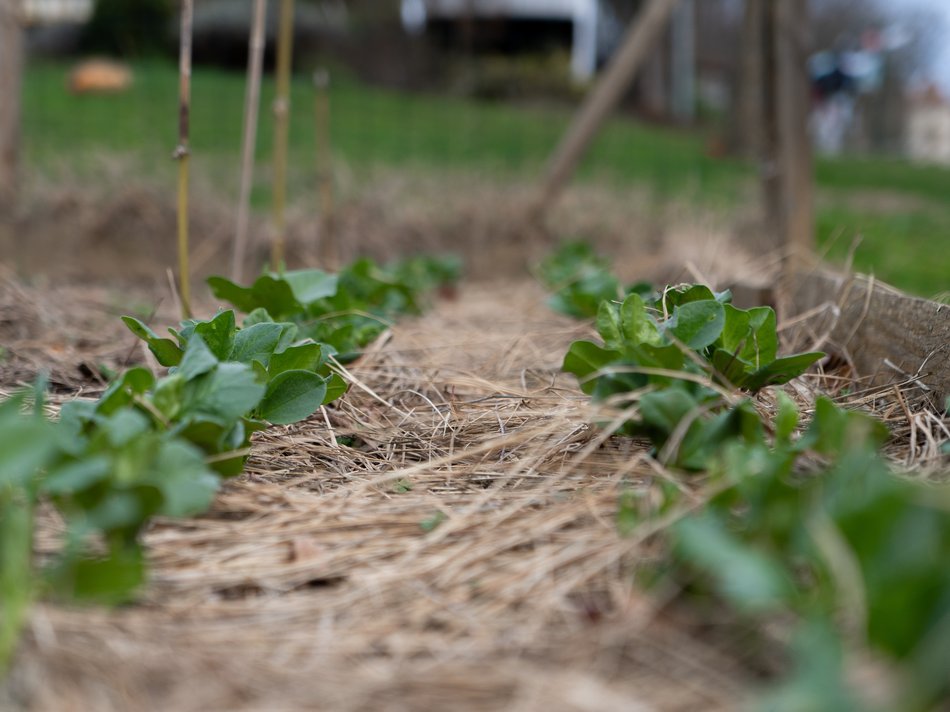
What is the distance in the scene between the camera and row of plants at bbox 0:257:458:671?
34.1 inches

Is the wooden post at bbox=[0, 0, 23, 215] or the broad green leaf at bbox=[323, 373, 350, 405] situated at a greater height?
the wooden post at bbox=[0, 0, 23, 215]

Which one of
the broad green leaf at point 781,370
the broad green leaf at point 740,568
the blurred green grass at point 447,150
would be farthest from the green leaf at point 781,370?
the blurred green grass at point 447,150

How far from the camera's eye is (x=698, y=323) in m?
1.35

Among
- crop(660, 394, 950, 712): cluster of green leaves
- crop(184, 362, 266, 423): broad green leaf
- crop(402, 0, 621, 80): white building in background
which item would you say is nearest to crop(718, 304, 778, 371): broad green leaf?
crop(660, 394, 950, 712): cluster of green leaves

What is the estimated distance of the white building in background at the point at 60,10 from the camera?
14.2 meters

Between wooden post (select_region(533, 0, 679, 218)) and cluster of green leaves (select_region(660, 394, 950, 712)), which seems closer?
cluster of green leaves (select_region(660, 394, 950, 712))

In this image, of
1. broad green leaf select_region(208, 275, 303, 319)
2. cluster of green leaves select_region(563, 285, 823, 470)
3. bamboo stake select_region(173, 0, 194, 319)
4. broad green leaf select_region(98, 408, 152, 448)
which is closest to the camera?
broad green leaf select_region(98, 408, 152, 448)

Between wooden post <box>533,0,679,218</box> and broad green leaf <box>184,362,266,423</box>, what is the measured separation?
350 centimetres

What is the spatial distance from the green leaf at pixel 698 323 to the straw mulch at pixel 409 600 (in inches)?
7.2

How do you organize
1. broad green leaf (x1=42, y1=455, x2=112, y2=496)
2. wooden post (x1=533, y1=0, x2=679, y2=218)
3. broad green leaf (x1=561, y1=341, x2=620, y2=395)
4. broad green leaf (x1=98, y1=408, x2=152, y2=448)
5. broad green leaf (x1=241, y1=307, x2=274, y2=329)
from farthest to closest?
wooden post (x1=533, y1=0, x2=679, y2=218), broad green leaf (x1=241, y1=307, x2=274, y2=329), broad green leaf (x1=561, y1=341, x2=620, y2=395), broad green leaf (x1=98, y1=408, x2=152, y2=448), broad green leaf (x1=42, y1=455, x2=112, y2=496)

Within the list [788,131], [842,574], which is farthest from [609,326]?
[788,131]

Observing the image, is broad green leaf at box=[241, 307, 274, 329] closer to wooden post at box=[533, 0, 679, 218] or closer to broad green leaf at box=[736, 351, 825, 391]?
broad green leaf at box=[736, 351, 825, 391]

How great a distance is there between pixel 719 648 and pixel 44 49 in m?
16.3

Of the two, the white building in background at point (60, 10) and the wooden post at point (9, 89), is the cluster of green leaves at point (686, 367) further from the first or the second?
the white building in background at point (60, 10)
